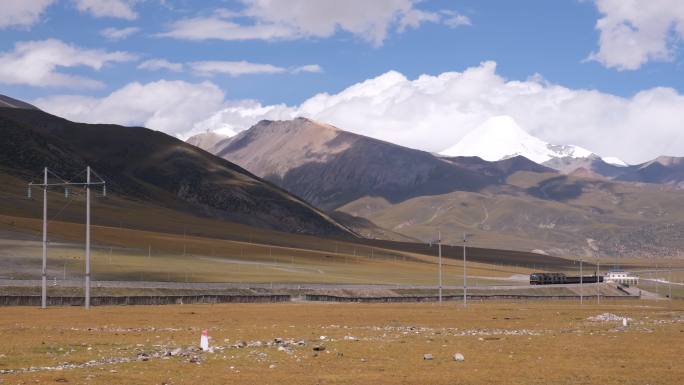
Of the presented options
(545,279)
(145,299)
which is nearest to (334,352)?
(145,299)

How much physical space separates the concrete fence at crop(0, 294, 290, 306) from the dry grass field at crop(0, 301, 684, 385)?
932 inches

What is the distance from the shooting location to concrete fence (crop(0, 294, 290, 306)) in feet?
282

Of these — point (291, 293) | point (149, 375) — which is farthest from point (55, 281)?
point (149, 375)

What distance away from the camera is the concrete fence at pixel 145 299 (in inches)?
3383

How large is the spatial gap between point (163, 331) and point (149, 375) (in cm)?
2132

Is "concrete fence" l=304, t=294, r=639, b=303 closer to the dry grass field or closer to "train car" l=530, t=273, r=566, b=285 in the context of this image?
"train car" l=530, t=273, r=566, b=285

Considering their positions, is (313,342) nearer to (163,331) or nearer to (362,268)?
(163,331)

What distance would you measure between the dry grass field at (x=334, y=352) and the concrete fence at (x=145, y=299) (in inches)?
932

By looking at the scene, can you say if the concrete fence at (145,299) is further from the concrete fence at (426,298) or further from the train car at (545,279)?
the train car at (545,279)

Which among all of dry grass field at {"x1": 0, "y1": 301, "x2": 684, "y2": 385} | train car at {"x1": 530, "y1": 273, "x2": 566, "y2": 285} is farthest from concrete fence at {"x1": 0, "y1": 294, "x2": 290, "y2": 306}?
train car at {"x1": 530, "y1": 273, "x2": 566, "y2": 285}

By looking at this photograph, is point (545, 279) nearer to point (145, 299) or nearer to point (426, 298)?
point (426, 298)

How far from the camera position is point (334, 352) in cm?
3912

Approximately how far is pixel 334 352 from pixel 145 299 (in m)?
58.9

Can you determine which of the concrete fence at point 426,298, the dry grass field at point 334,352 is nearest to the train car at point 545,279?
the concrete fence at point 426,298
